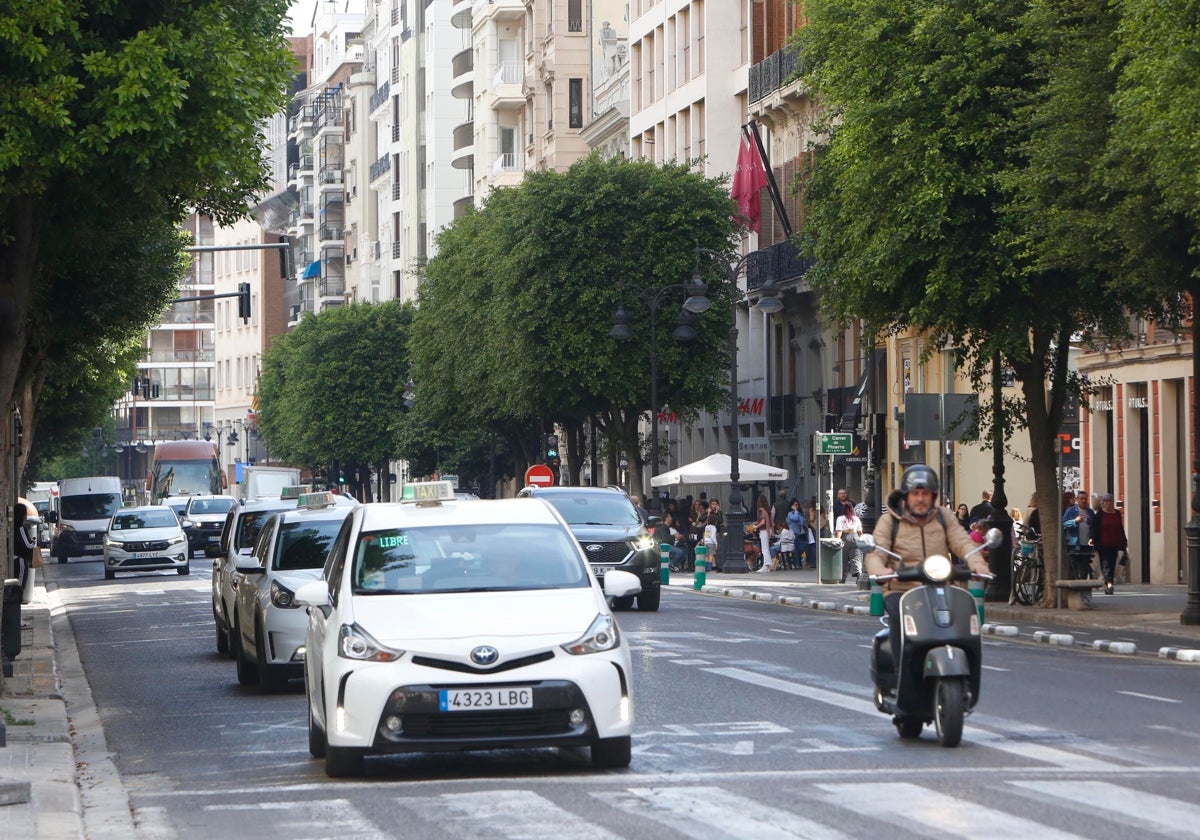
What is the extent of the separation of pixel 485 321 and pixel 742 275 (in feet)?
25.8

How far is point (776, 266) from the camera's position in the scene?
62.9m

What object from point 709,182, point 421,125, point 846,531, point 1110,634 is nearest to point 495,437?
point 709,182

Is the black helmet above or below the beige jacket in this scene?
above

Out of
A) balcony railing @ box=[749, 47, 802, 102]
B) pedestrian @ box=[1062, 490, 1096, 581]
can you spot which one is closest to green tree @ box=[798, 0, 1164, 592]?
pedestrian @ box=[1062, 490, 1096, 581]

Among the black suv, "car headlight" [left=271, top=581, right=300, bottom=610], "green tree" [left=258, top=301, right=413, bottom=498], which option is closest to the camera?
"car headlight" [left=271, top=581, right=300, bottom=610]

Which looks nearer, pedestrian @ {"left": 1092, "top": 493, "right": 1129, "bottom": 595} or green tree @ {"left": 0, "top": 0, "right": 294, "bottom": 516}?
green tree @ {"left": 0, "top": 0, "right": 294, "bottom": 516}

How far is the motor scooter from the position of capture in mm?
13547

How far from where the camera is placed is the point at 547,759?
13406mm

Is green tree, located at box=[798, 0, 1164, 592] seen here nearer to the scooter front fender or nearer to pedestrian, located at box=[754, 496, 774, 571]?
the scooter front fender

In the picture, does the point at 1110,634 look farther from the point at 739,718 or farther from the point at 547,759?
the point at 547,759

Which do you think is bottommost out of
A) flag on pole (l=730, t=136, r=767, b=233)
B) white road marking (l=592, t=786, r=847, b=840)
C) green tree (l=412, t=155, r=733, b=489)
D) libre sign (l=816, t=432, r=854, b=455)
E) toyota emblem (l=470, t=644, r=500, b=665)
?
white road marking (l=592, t=786, r=847, b=840)

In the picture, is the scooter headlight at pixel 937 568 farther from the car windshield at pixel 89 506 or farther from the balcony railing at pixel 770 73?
the car windshield at pixel 89 506

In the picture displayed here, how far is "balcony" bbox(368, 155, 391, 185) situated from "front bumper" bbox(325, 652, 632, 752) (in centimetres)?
12286

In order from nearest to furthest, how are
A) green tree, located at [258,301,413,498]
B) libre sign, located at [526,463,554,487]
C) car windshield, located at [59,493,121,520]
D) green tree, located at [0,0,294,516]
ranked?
1. green tree, located at [0,0,294,516]
2. libre sign, located at [526,463,554,487]
3. car windshield, located at [59,493,121,520]
4. green tree, located at [258,301,413,498]
